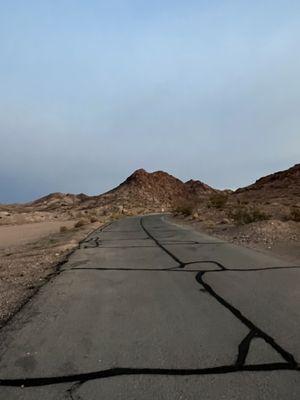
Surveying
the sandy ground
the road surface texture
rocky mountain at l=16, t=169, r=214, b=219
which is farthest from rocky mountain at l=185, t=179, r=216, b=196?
the road surface texture

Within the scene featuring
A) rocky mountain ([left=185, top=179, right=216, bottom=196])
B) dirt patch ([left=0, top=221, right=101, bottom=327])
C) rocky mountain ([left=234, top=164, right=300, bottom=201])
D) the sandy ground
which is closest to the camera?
dirt patch ([left=0, top=221, right=101, bottom=327])

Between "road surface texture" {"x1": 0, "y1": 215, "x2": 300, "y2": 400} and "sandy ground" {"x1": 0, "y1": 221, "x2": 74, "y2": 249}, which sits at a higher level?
"sandy ground" {"x1": 0, "y1": 221, "x2": 74, "y2": 249}

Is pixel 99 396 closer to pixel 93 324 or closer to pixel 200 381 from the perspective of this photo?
pixel 200 381

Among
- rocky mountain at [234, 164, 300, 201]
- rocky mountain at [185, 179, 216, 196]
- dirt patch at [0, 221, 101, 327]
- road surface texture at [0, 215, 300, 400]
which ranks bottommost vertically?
road surface texture at [0, 215, 300, 400]

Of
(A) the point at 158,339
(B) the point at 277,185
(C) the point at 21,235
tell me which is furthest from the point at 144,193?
(A) the point at 158,339

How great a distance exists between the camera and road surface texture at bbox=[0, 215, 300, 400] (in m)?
5.49

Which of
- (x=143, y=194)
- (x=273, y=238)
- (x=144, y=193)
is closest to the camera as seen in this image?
(x=273, y=238)

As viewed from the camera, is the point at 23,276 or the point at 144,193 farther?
the point at 144,193

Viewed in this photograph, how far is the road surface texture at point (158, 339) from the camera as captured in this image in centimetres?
549

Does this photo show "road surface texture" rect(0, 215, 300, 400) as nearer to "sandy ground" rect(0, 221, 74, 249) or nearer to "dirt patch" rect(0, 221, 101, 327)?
"dirt patch" rect(0, 221, 101, 327)

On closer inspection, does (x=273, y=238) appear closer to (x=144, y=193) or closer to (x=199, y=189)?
(x=144, y=193)

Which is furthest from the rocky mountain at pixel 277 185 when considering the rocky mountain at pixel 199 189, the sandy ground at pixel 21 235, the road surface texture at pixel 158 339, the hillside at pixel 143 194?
the road surface texture at pixel 158 339

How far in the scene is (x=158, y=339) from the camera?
282 inches

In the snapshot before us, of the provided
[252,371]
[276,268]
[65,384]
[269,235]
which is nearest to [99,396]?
[65,384]
